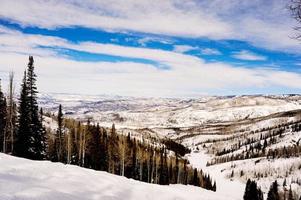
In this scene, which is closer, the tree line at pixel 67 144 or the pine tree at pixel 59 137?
the tree line at pixel 67 144

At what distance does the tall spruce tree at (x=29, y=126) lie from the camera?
2270 inches

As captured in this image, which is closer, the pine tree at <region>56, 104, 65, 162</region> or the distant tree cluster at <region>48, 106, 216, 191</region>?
the pine tree at <region>56, 104, 65, 162</region>

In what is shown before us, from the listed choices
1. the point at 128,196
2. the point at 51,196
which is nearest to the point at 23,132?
the point at 128,196

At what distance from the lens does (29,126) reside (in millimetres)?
58500

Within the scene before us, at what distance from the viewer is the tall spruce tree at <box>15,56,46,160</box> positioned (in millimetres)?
57656

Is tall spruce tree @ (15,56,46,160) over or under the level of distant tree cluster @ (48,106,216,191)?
over

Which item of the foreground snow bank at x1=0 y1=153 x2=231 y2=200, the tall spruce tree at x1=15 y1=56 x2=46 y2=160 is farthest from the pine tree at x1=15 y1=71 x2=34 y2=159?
the foreground snow bank at x1=0 y1=153 x2=231 y2=200

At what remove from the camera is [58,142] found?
265 feet

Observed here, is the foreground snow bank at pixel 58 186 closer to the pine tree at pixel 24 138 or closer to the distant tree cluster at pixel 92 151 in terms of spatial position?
the pine tree at pixel 24 138

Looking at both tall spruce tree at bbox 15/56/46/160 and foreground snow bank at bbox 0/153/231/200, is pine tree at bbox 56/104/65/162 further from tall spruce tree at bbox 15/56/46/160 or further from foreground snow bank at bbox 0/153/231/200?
foreground snow bank at bbox 0/153/231/200

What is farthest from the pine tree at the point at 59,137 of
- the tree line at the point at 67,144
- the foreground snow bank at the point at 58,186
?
the foreground snow bank at the point at 58,186

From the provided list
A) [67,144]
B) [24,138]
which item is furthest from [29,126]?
[67,144]

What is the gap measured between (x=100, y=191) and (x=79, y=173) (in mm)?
4541

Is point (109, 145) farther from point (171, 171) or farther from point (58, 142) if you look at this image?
point (171, 171)
